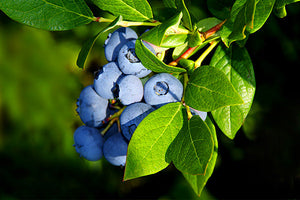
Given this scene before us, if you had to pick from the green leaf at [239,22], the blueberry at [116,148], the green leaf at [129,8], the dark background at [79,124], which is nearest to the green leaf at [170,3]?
the green leaf at [129,8]

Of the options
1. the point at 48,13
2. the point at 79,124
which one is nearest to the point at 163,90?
the point at 48,13


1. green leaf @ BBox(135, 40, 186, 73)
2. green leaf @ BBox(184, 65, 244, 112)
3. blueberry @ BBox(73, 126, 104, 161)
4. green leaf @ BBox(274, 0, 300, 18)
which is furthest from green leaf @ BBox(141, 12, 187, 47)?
blueberry @ BBox(73, 126, 104, 161)

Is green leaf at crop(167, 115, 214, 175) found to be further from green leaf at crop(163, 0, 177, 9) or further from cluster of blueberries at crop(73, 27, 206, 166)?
green leaf at crop(163, 0, 177, 9)

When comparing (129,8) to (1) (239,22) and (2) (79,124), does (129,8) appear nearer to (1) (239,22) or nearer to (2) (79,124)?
(1) (239,22)

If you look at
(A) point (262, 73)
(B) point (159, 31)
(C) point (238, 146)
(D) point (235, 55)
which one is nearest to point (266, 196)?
(C) point (238, 146)

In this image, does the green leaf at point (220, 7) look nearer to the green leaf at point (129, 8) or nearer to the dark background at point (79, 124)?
the green leaf at point (129, 8)

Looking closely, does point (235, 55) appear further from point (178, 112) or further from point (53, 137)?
point (53, 137)
